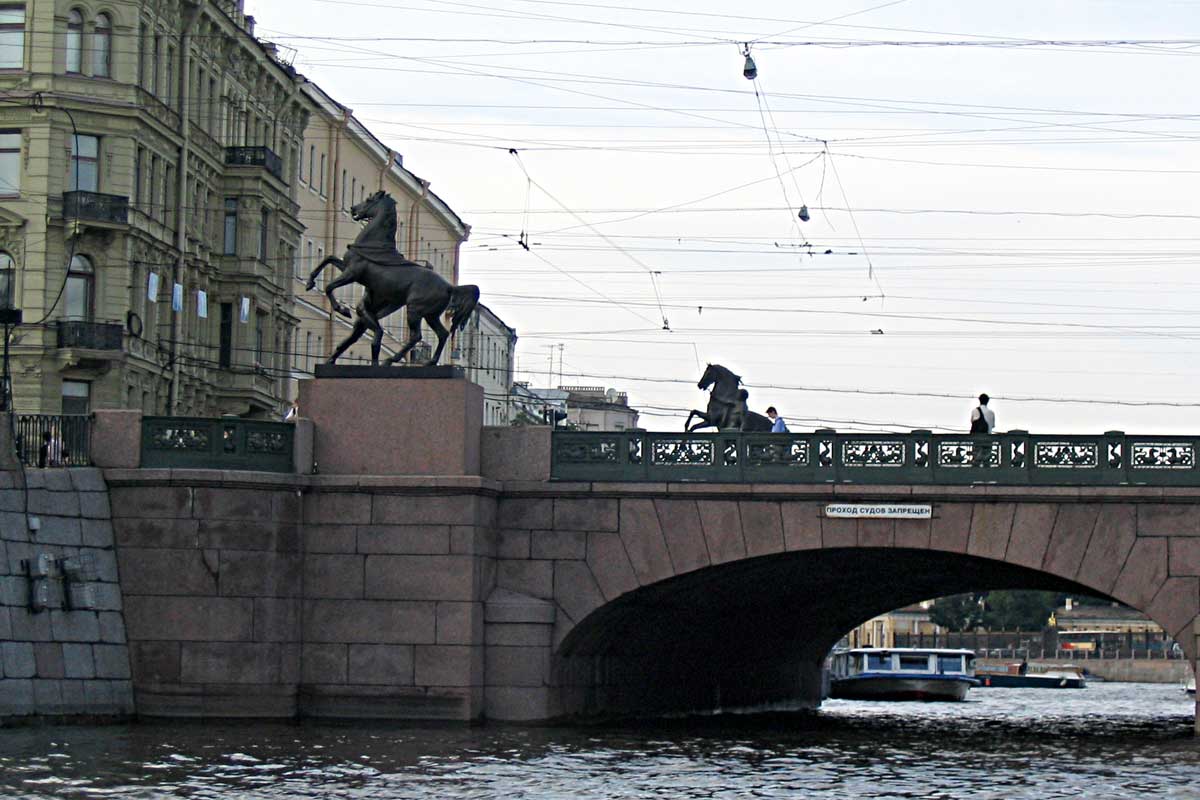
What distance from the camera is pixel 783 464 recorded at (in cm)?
3142

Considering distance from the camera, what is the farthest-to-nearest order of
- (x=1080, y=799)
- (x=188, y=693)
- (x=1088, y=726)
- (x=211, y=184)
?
1. (x=211, y=184)
2. (x=1088, y=726)
3. (x=188, y=693)
4. (x=1080, y=799)

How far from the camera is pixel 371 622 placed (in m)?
30.6

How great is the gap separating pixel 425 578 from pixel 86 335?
18.7 metres

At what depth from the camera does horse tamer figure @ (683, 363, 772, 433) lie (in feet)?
110

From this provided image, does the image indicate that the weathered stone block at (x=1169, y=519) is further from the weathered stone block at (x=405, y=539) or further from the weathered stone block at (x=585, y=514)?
the weathered stone block at (x=405, y=539)

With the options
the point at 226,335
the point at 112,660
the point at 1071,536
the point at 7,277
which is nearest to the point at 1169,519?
the point at 1071,536

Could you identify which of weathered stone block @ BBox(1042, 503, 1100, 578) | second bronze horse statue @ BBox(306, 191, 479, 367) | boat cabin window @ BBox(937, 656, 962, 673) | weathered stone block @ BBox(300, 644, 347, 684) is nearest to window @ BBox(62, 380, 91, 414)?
second bronze horse statue @ BBox(306, 191, 479, 367)

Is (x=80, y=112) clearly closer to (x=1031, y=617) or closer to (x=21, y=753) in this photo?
(x=21, y=753)

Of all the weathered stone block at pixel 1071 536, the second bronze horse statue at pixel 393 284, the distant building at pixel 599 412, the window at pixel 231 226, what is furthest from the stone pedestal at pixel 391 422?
the distant building at pixel 599 412

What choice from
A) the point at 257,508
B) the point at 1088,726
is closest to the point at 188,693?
the point at 257,508

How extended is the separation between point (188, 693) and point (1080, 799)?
38.7ft

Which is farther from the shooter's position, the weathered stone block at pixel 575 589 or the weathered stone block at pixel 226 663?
the weathered stone block at pixel 575 589

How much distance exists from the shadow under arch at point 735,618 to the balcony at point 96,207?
15.1 m

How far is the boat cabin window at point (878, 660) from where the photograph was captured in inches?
2489
